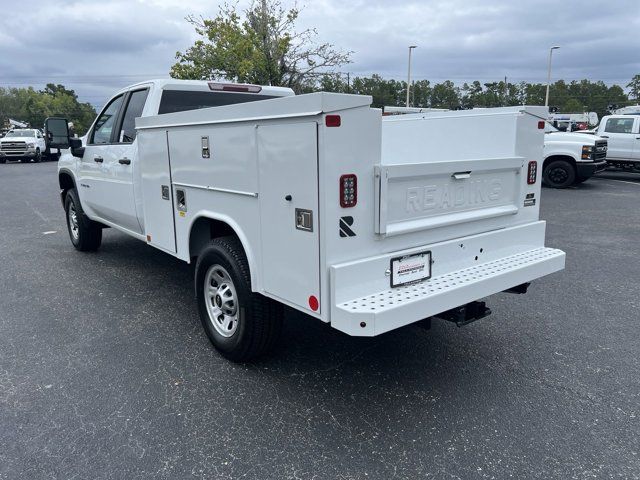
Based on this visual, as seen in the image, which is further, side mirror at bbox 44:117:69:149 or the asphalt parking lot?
side mirror at bbox 44:117:69:149

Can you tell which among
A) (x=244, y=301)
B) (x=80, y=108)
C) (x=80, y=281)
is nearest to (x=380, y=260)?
(x=244, y=301)

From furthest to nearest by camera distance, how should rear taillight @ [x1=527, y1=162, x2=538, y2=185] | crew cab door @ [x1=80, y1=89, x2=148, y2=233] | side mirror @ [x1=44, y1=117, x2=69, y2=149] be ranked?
side mirror @ [x1=44, y1=117, x2=69, y2=149] < crew cab door @ [x1=80, y1=89, x2=148, y2=233] < rear taillight @ [x1=527, y1=162, x2=538, y2=185]

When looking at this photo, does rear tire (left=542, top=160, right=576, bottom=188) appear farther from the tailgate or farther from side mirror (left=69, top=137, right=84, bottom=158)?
side mirror (left=69, top=137, right=84, bottom=158)

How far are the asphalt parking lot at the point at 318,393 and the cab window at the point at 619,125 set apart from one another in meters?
12.9

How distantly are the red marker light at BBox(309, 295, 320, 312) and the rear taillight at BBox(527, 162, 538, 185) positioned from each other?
2.14 meters

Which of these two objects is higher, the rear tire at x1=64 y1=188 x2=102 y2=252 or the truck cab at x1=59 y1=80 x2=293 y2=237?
the truck cab at x1=59 y1=80 x2=293 y2=237

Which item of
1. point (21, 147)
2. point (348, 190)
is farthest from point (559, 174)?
point (21, 147)

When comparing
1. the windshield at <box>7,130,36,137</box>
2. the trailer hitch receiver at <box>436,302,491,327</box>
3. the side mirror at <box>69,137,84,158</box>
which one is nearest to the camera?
the trailer hitch receiver at <box>436,302,491,327</box>

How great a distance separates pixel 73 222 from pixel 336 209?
5822mm

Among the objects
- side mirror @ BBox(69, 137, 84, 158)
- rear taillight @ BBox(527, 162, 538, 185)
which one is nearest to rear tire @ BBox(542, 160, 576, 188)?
rear taillight @ BBox(527, 162, 538, 185)

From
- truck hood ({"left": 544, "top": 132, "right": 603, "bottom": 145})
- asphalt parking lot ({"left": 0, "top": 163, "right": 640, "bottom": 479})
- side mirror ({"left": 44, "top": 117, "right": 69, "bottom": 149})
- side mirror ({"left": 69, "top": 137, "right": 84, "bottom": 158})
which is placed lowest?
asphalt parking lot ({"left": 0, "top": 163, "right": 640, "bottom": 479})

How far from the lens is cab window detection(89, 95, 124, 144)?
579 cm

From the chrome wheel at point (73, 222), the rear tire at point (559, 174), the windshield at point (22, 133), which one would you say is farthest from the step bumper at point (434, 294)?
the windshield at point (22, 133)

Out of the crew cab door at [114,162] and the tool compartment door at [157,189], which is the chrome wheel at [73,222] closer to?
the crew cab door at [114,162]
